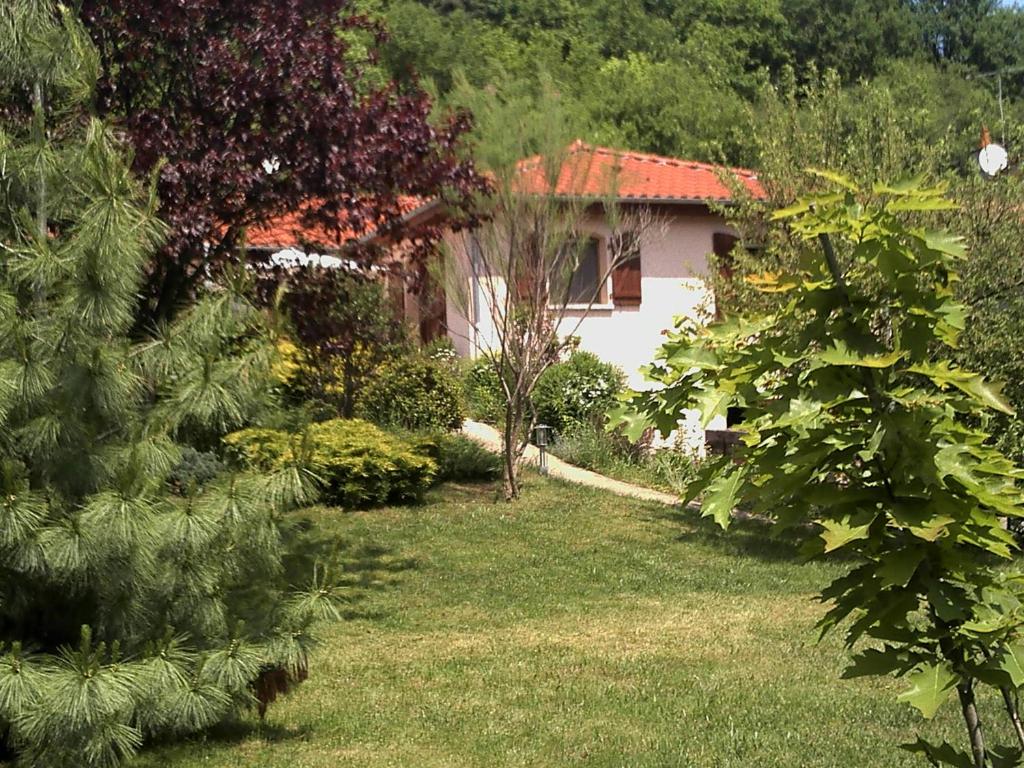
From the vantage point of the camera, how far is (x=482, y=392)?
61.7 ft

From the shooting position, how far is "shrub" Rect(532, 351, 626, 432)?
17.8 m

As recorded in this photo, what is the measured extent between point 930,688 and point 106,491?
3689 millimetres

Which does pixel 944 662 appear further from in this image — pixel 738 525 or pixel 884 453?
pixel 738 525

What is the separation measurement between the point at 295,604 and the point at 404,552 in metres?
5.97

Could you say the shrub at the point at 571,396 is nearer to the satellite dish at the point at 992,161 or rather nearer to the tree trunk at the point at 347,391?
the tree trunk at the point at 347,391

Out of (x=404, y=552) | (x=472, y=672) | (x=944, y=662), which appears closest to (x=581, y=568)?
(x=404, y=552)

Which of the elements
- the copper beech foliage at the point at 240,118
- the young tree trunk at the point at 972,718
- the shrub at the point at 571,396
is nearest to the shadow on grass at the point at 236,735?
the copper beech foliage at the point at 240,118

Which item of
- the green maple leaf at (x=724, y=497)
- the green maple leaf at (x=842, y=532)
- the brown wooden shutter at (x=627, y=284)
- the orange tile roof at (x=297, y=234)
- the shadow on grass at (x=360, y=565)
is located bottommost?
the shadow on grass at (x=360, y=565)

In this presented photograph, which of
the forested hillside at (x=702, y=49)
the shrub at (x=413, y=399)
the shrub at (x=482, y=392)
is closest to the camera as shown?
the shrub at (x=413, y=399)

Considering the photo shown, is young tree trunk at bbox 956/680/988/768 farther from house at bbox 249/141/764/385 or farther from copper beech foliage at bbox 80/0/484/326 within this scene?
house at bbox 249/141/764/385

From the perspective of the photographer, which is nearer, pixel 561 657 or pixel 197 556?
pixel 197 556

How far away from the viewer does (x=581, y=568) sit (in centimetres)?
1139

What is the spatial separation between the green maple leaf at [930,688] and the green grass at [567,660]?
3218mm

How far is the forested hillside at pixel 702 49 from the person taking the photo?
39719 mm
